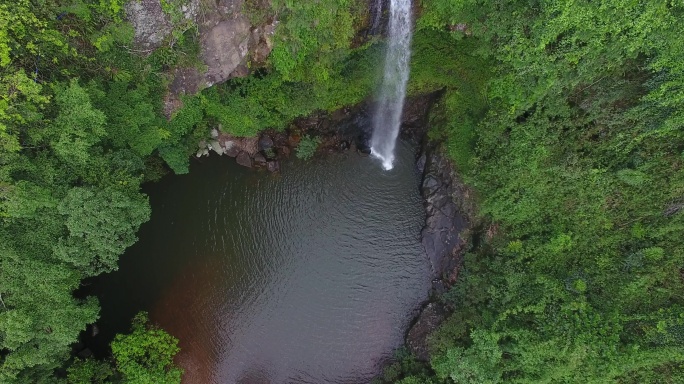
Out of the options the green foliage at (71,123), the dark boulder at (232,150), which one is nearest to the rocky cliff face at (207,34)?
the green foliage at (71,123)

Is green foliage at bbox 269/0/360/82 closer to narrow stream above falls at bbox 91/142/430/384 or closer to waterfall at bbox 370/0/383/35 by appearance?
waterfall at bbox 370/0/383/35

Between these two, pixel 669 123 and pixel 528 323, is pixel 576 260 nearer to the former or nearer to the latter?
pixel 528 323

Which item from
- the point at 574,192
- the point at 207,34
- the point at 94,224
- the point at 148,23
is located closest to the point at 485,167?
the point at 574,192

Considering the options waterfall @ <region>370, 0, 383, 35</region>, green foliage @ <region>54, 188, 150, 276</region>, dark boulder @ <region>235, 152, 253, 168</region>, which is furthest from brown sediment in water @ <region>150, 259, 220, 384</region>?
waterfall @ <region>370, 0, 383, 35</region>

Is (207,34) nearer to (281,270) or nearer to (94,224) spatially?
(94,224)

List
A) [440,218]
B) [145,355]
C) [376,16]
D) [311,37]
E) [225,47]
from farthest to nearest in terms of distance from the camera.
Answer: [440,218]
[145,355]
[376,16]
[225,47]
[311,37]

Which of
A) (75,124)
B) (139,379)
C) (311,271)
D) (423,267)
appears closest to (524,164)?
(423,267)

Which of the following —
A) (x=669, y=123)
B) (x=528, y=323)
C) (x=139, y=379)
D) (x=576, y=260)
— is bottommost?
(x=139, y=379)
